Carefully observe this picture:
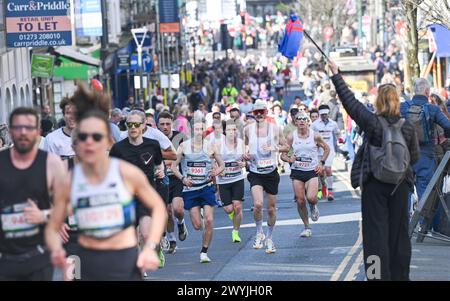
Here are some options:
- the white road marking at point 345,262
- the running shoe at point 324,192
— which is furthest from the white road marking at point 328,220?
the running shoe at point 324,192

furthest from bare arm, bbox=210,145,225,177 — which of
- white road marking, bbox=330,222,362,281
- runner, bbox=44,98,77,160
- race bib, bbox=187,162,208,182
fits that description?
runner, bbox=44,98,77,160

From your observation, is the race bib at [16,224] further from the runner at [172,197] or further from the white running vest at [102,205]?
the runner at [172,197]

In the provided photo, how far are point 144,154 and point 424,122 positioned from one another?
412 cm

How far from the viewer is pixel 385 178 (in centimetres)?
1223

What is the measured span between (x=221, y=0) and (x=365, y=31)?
71651mm

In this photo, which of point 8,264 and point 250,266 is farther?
point 250,266

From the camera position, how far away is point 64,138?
47.3 ft

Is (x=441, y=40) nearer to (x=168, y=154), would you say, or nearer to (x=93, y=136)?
(x=168, y=154)

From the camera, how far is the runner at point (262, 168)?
18.1 meters

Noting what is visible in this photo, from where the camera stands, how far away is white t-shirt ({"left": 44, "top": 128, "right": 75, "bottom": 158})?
14.3 metres

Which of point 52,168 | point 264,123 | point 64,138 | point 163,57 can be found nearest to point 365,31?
point 163,57

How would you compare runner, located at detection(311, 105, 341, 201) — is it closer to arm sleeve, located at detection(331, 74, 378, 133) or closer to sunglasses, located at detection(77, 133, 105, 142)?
arm sleeve, located at detection(331, 74, 378, 133)
